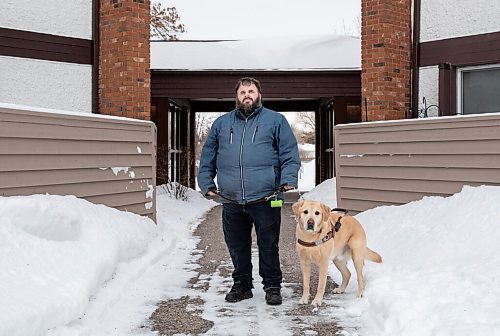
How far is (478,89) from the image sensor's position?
403 inches

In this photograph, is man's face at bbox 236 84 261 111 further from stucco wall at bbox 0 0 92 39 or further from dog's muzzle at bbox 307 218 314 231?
stucco wall at bbox 0 0 92 39

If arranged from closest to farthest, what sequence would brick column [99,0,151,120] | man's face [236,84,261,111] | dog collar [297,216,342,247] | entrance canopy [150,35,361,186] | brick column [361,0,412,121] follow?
dog collar [297,216,342,247], man's face [236,84,261,111], brick column [99,0,151,120], brick column [361,0,412,121], entrance canopy [150,35,361,186]

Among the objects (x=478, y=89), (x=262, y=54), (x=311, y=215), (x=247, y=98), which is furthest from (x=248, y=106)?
(x=262, y=54)

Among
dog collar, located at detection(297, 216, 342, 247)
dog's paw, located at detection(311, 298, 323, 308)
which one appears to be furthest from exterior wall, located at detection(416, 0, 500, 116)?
dog's paw, located at detection(311, 298, 323, 308)

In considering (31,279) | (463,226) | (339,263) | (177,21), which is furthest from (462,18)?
(177,21)

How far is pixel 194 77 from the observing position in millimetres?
15969

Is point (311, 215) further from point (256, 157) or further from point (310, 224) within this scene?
point (256, 157)

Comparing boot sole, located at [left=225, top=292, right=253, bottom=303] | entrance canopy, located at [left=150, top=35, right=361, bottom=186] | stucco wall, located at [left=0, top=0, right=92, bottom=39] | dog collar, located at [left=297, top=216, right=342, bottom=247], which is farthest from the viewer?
entrance canopy, located at [left=150, top=35, right=361, bottom=186]

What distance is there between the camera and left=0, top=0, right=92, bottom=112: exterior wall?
10.2 meters

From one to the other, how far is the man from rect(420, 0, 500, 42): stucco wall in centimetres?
624

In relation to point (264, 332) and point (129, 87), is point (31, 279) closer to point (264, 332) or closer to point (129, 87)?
point (264, 332)

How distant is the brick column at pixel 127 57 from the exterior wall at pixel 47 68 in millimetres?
477

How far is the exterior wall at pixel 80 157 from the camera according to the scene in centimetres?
603

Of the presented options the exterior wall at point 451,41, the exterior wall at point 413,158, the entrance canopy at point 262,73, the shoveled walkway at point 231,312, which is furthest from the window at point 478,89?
the entrance canopy at point 262,73
